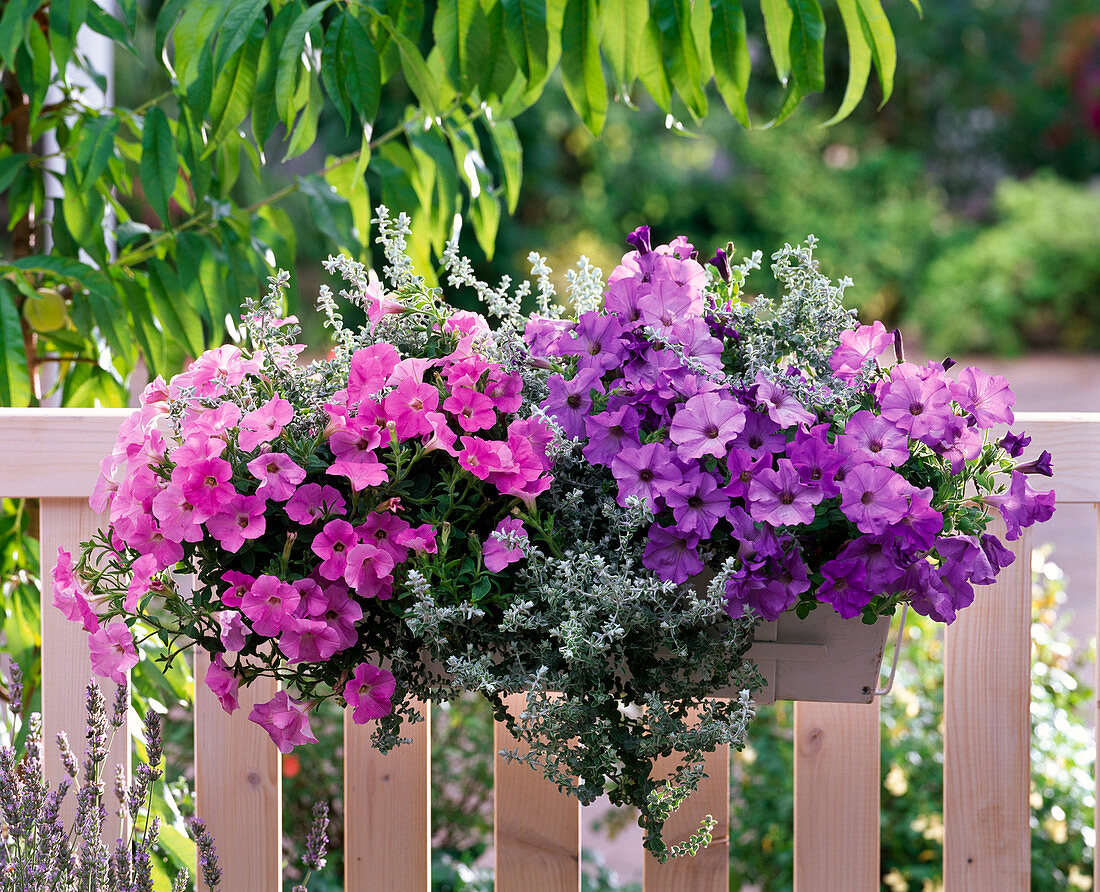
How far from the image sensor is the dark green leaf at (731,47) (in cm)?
110

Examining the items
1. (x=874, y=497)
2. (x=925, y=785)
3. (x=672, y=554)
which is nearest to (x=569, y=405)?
(x=672, y=554)

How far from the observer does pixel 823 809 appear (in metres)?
1.19

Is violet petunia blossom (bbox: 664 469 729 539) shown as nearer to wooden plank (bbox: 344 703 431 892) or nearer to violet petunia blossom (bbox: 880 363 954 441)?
violet petunia blossom (bbox: 880 363 954 441)

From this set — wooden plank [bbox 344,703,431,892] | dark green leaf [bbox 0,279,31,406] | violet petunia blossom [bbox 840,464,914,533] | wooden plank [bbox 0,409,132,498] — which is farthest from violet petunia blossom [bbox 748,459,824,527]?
dark green leaf [bbox 0,279,31,406]

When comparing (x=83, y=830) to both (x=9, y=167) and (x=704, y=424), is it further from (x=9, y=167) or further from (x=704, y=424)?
(x=9, y=167)

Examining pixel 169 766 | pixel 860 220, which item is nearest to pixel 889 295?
pixel 860 220

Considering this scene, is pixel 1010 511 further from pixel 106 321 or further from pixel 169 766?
pixel 169 766

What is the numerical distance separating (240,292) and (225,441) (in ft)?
2.05

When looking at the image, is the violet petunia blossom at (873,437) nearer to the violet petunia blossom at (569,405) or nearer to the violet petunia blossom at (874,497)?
the violet petunia blossom at (874,497)

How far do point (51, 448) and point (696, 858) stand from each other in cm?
89

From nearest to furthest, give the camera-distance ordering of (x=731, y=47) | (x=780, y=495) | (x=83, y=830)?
1. (x=780, y=495)
2. (x=83, y=830)
3. (x=731, y=47)

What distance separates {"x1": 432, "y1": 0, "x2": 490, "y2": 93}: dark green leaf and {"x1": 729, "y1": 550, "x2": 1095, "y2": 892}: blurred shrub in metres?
1.61

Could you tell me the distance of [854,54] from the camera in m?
1.20

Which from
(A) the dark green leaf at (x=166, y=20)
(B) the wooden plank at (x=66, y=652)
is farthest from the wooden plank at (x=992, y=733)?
(A) the dark green leaf at (x=166, y=20)
